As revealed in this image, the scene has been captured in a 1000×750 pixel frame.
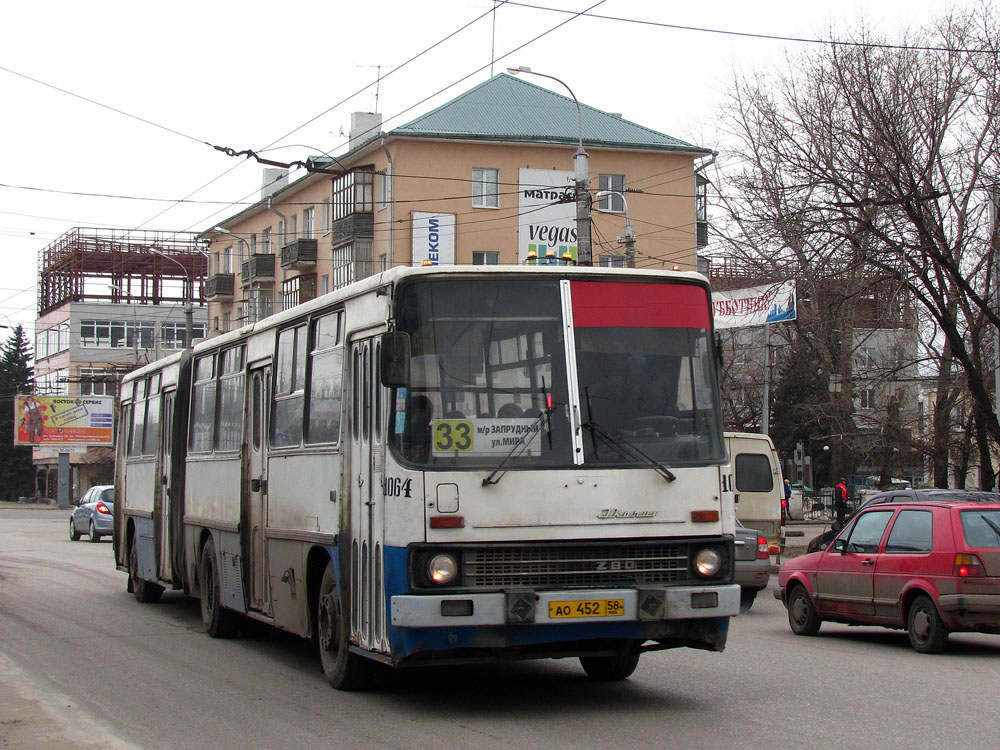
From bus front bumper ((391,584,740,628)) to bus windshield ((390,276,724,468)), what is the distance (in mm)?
830

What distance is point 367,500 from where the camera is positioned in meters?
9.09

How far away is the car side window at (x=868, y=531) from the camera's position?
13.4 metres

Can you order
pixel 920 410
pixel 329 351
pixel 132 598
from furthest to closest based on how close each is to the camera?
pixel 920 410, pixel 132 598, pixel 329 351

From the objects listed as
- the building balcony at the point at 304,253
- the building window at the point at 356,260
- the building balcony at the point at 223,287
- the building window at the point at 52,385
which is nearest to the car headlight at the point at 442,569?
the building window at the point at 356,260

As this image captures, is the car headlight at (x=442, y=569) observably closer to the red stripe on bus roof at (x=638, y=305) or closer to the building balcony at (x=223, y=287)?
the red stripe on bus roof at (x=638, y=305)

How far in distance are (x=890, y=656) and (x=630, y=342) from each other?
5.02 meters

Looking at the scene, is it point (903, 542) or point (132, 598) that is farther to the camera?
point (132, 598)

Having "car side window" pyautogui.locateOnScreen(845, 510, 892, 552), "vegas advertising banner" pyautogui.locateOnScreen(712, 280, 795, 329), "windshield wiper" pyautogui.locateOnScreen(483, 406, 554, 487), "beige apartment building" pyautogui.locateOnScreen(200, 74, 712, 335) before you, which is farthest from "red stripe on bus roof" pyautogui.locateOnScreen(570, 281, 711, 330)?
"beige apartment building" pyautogui.locateOnScreen(200, 74, 712, 335)

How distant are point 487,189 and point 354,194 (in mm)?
4992

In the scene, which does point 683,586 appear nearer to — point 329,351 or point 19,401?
point 329,351

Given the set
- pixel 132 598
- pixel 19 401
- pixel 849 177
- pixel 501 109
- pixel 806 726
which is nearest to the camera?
pixel 806 726

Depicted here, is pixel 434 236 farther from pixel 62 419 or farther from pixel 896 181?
pixel 62 419

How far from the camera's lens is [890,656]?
12.3m

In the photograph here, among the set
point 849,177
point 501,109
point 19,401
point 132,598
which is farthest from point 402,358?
point 19,401
